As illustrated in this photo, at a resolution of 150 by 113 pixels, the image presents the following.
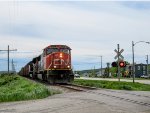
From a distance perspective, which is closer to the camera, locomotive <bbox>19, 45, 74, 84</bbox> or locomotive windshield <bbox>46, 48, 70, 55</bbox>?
locomotive <bbox>19, 45, 74, 84</bbox>

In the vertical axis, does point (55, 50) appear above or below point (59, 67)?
above

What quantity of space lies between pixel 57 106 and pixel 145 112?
161 inches

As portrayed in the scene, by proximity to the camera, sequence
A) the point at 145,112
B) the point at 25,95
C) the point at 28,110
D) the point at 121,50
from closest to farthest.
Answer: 1. the point at 145,112
2. the point at 28,110
3. the point at 25,95
4. the point at 121,50

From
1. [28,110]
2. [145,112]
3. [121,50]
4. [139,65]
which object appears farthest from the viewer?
[139,65]

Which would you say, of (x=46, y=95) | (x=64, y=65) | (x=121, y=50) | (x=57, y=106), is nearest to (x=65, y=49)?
(x=64, y=65)

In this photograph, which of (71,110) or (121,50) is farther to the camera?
(121,50)

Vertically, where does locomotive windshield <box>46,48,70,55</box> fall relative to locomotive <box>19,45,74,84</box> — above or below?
above

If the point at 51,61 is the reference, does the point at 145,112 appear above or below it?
below

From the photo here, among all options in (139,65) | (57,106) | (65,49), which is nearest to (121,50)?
(65,49)

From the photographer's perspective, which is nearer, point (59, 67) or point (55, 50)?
point (59, 67)

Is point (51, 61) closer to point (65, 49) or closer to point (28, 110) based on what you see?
point (65, 49)

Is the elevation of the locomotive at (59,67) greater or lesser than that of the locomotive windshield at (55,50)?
lesser

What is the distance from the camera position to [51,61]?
140 feet

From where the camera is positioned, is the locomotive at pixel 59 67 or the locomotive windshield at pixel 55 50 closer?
the locomotive at pixel 59 67
